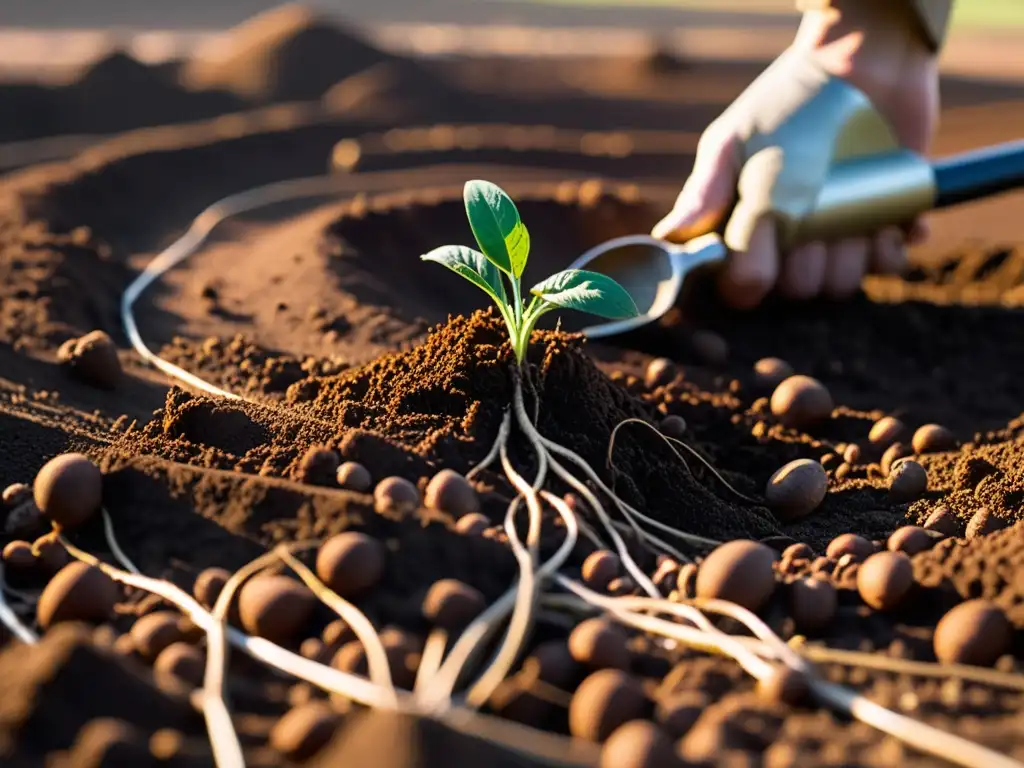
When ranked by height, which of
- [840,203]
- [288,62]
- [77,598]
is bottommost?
[77,598]

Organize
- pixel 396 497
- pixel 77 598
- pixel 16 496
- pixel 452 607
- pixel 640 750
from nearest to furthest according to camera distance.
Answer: pixel 640 750 < pixel 452 607 < pixel 77 598 < pixel 396 497 < pixel 16 496

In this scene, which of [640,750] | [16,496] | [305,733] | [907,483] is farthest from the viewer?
[907,483]

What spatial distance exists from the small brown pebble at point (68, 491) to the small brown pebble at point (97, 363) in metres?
1.03

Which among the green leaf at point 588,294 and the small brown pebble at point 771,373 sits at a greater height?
the green leaf at point 588,294

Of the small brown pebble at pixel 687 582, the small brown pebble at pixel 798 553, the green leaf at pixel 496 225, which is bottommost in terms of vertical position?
the small brown pebble at pixel 798 553

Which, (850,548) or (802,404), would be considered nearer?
(850,548)

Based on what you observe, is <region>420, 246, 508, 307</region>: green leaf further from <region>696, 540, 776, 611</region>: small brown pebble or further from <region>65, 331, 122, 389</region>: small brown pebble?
<region>65, 331, 122, 389</region>: small brown pebble

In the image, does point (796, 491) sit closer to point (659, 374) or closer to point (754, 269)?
point (659, 374)

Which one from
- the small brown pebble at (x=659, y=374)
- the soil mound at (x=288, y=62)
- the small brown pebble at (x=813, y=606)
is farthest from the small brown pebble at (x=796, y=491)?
the soil mound at (x=288, y=62)

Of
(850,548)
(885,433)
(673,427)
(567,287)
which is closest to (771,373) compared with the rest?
(885,433)

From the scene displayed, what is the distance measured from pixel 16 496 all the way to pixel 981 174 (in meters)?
3.18

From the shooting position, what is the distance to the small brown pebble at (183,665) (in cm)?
185

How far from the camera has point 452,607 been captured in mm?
1907

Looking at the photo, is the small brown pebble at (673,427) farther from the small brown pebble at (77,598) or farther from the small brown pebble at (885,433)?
the small brown pebble at (77,598)
